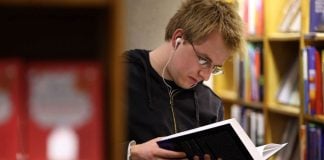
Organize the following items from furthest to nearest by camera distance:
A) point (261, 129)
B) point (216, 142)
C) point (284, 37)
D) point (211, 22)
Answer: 1. point (261, 129)
2. point (284, 37)
3. point (211, 22)
4. point (216, 142)

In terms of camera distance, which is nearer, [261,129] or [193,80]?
[193,80]

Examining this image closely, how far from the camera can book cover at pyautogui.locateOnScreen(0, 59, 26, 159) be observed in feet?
2.39

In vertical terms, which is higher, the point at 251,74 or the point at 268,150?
the point at 251,74

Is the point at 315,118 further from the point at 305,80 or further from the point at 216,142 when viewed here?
the point at 216,142

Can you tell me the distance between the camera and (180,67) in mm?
1616

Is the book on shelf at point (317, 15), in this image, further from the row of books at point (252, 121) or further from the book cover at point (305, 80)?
the row of books at point (252, 121)

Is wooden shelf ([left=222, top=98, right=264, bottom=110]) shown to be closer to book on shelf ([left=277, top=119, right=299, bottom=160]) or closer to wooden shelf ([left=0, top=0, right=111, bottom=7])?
book on shelf ([left=277, top=119, right=299, bottom=160])

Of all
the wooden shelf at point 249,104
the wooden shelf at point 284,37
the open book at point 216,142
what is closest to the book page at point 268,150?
the open book at point 216,142

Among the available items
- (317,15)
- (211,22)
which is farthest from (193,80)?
(317,15)

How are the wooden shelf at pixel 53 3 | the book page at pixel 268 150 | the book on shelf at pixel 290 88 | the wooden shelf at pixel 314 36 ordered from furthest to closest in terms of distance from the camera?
the book on shelf at pixel 290 88 → the wooden shelf at pixel 314 36 → the book page at pixel 268 150 → the wooden shelf at pixel 53 3

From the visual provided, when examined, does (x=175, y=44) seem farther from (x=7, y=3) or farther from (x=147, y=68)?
(x=7, y=3)

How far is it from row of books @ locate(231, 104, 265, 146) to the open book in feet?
5.69

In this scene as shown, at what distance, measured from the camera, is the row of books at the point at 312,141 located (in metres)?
2.43

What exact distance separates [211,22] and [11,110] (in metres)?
0.95
